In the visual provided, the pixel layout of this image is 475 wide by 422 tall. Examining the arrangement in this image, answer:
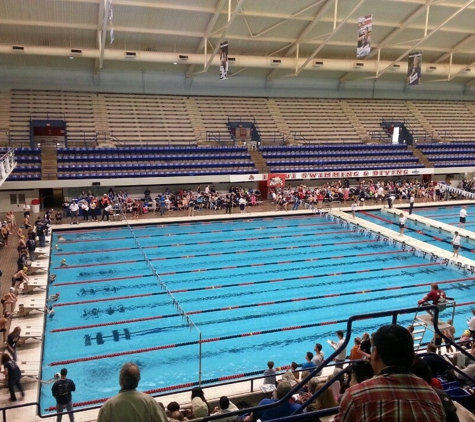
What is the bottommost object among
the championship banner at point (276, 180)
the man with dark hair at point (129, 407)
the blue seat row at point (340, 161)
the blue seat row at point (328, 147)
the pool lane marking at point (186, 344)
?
the pool lane marking at point (186, 344)

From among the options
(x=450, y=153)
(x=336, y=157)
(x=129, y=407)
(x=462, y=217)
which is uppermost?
(x=450, y=153)

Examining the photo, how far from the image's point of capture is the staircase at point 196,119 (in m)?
28.1

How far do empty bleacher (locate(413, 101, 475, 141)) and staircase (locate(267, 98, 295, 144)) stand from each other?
462 inches

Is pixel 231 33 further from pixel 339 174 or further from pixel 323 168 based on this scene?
pixel 339 174

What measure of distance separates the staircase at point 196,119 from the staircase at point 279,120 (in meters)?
5.14

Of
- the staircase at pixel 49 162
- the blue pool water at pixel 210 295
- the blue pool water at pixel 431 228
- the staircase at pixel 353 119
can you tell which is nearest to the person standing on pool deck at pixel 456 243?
the blue pool water at pixel 210 295

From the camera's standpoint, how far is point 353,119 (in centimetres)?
3291

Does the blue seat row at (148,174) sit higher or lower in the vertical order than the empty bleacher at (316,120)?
lower

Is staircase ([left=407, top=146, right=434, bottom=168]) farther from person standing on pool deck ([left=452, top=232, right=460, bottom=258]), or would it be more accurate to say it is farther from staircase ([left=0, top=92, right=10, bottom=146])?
staircase ([left=0, top=92, right=10, bottom=146])

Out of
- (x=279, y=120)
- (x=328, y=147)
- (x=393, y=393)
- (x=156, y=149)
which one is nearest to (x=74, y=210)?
(x=156, y=149)

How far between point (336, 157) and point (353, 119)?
5.62 meters

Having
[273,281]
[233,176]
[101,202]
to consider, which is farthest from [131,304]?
[233,176]

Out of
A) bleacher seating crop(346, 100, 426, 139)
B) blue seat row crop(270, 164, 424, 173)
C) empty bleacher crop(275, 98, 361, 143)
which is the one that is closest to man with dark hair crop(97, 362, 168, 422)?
blue seat row crop(270, 164, 424, 173)

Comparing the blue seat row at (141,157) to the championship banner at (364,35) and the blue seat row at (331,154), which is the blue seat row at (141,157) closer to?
the blue seat row at (331,154)
